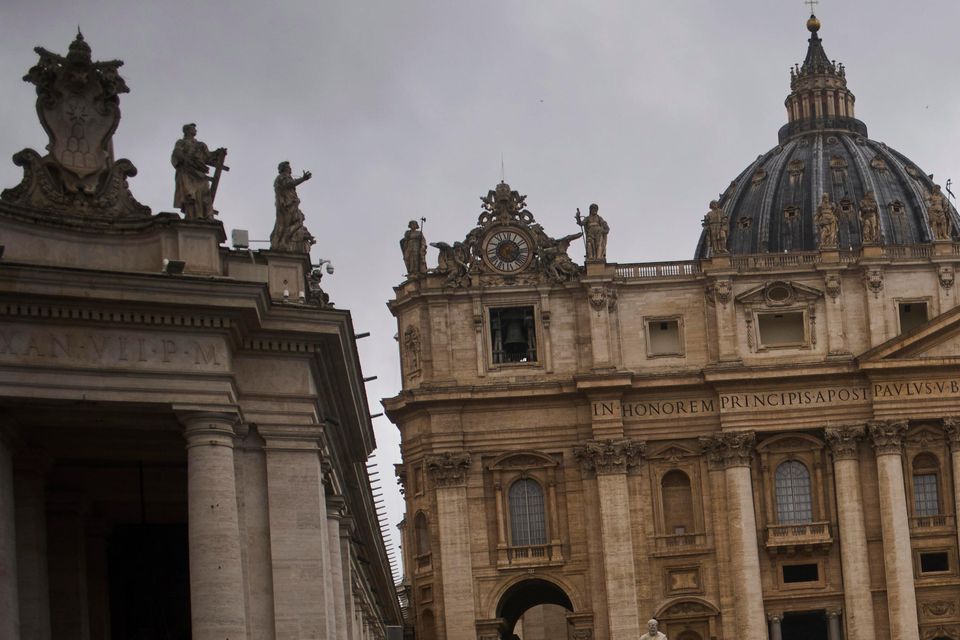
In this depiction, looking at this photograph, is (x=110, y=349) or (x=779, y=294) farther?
(x=779, y=294)

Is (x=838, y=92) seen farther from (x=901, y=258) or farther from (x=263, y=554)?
(x=263, y=554)

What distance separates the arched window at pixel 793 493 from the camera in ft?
335

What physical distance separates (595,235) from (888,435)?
1537 cm

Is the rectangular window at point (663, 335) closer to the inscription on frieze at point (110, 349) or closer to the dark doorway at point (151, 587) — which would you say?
the dark doorway at point (151, 587)

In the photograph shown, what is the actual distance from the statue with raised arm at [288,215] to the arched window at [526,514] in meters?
67.1

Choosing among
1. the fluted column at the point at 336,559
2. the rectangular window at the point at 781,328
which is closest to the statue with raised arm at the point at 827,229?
the rectangular window at the point at 781,328

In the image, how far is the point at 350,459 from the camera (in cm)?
4472

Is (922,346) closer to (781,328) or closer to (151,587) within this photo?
(781,328)

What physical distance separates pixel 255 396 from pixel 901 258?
2882 inches

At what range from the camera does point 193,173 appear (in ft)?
108

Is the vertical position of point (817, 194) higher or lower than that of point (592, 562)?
higher

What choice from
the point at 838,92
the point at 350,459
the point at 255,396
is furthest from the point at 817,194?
the point at 255,396

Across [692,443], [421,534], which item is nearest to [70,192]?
[692,443]

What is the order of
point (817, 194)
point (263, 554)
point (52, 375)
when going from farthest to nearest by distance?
point (817, 194), point (263, 554), point (52, 375)
